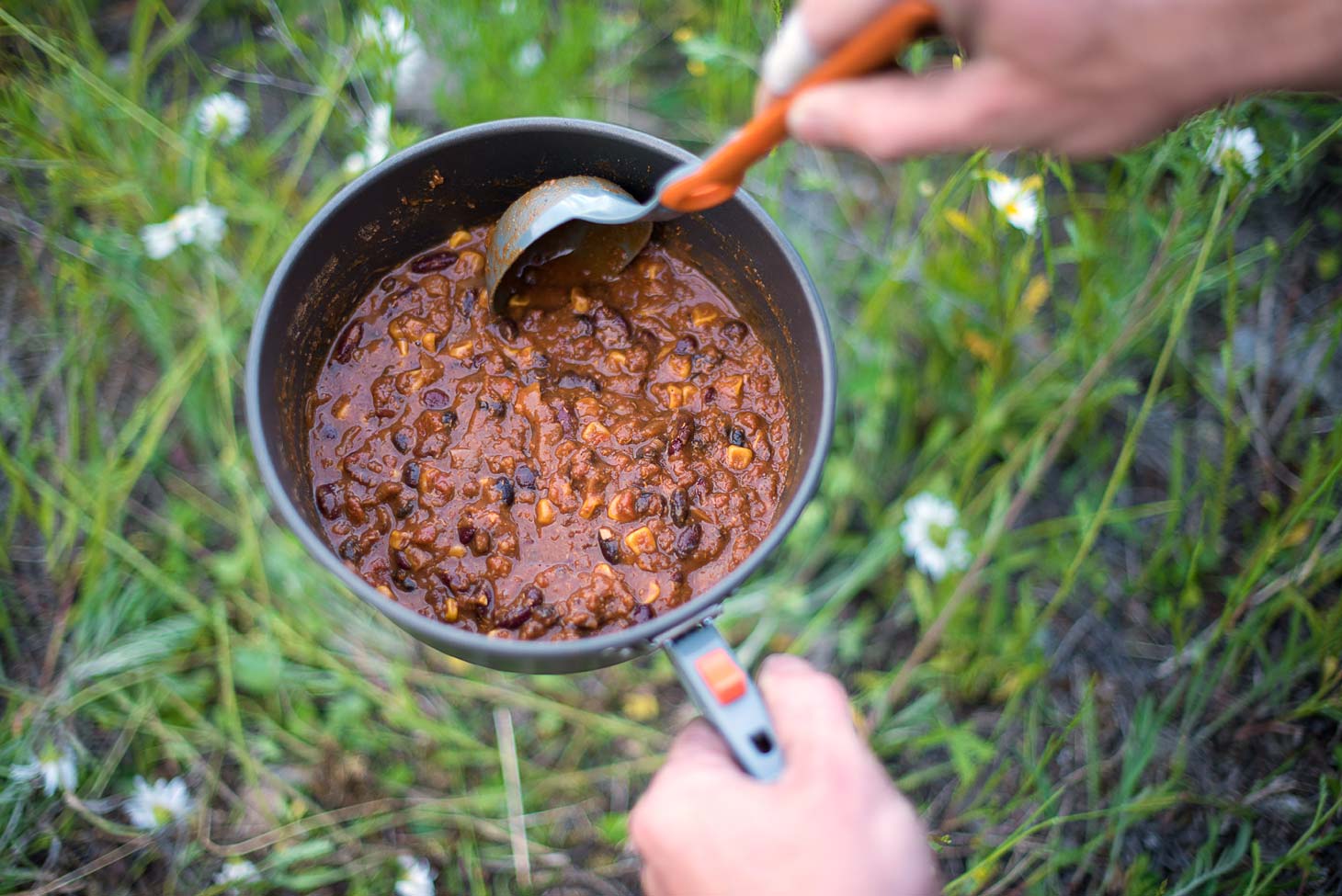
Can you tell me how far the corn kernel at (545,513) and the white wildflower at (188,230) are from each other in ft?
5.09

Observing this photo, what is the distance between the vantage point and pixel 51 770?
2.31 meters

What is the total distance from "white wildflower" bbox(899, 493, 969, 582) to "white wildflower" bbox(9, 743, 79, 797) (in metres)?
2.50

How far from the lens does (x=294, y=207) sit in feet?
9.84

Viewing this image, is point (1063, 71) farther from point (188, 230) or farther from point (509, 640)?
point (188, 230)

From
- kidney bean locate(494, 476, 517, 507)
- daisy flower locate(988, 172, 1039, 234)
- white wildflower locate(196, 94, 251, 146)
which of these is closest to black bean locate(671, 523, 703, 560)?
kidney bean locate(494, 476, 517, 507)

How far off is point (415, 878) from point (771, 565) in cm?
142

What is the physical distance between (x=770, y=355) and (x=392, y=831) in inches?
71.6

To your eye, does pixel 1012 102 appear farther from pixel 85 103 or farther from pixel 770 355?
pixel 85 103

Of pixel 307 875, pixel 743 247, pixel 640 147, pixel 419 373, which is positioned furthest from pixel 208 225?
pixel 307 875

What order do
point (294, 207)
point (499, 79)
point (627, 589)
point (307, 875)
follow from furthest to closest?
point (294, 207) < point (499, 79) < point (307, 875) < point (627, 589)

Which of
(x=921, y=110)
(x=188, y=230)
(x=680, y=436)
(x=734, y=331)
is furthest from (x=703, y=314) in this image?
(x=188, y=230)

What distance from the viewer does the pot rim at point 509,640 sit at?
1.43m

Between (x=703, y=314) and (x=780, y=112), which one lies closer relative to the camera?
(x=780, y=112)

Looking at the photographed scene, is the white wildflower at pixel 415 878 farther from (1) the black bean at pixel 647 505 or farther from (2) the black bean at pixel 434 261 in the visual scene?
(2) the black bean at pixel 434 261
